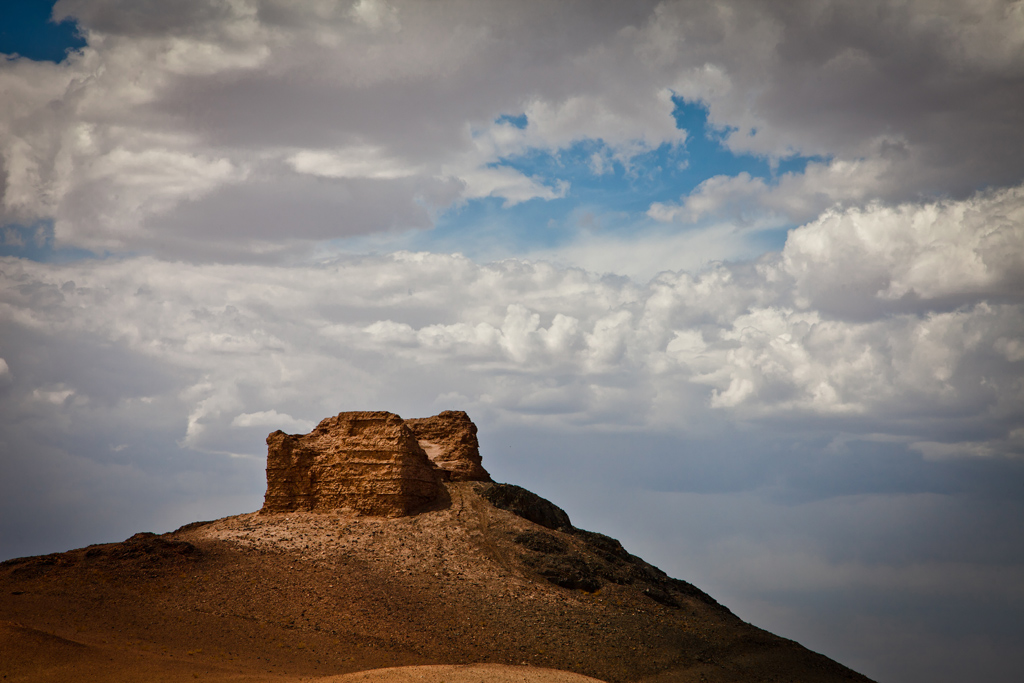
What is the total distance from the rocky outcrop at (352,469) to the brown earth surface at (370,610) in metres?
1.04

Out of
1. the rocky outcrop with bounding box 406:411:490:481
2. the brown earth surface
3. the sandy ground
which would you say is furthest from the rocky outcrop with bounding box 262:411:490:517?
the sandy ground

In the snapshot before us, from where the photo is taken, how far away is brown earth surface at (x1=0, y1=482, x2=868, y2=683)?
87.5 ft

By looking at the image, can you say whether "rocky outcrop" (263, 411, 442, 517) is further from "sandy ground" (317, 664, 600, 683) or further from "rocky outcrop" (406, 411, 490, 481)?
"sandy ground" (317, 664, 600, 683)

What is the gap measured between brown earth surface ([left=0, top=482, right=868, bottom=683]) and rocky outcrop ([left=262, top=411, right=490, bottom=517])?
1039 mm

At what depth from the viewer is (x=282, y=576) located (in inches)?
1388

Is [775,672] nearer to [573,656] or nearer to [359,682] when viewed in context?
[573,656]

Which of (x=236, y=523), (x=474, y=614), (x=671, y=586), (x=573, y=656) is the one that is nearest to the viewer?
(x=573, y=656)

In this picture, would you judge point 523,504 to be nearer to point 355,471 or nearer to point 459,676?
point 355,471

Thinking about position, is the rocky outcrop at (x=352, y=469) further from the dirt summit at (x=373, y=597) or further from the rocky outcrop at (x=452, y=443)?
the rocky outcrop at (x=452, y=443)

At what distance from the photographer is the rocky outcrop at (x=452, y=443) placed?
163 ft

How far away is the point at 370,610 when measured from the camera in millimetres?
33594

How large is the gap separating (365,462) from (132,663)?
734 inches

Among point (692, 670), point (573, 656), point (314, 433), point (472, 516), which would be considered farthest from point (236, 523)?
point (692, 670)

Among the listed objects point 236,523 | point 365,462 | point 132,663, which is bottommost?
point 132,663
